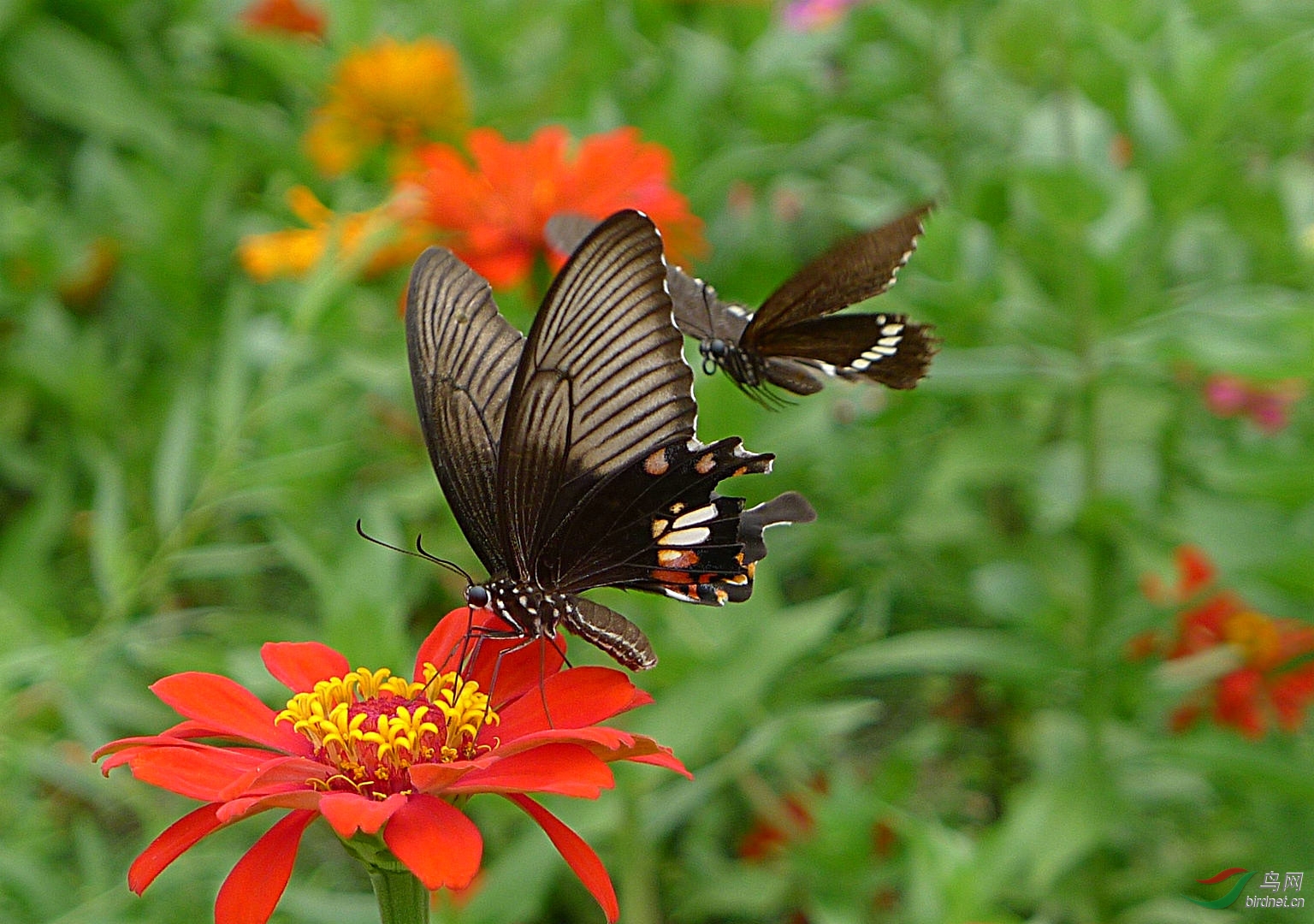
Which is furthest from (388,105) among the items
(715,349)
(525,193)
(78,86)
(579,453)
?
(579,453)

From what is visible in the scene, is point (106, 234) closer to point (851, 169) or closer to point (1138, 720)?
point (851, 169)

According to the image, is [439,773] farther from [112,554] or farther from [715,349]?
[112,554]

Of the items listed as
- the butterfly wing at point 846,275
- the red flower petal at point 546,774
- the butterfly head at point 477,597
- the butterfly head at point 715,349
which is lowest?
the red flower petal at point 546,774

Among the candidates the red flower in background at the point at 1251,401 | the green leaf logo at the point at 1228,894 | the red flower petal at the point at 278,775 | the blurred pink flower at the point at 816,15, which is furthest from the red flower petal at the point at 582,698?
the blurred pink flower at the point at 816,15

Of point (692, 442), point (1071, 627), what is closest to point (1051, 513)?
point (1071, 627)

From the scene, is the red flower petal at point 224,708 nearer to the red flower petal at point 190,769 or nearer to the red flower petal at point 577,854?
the red flower petal at point 190,769

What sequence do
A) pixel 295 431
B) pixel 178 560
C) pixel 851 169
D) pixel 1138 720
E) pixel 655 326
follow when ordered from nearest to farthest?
pixel 655 326 < pixel 178 560 < pixel 295 431 < pixel 1138 720 < pixel 851 169
